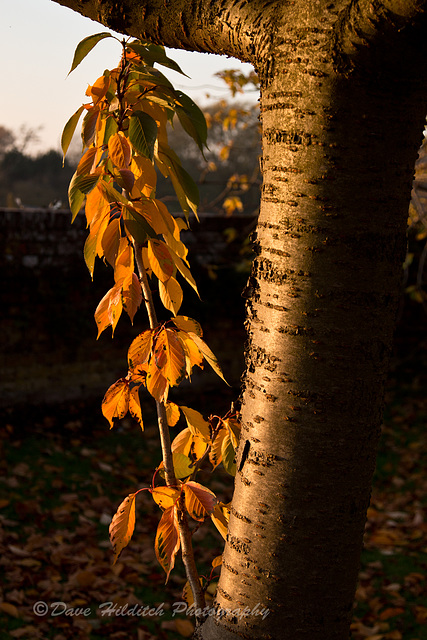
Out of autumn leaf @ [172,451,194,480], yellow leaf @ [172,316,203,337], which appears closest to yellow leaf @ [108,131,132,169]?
yellow leaf @ [172,316,203,337]

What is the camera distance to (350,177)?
1.07m

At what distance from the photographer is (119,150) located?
50.7 inches

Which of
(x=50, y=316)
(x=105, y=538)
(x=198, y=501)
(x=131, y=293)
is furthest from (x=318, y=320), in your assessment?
(x=50, y=316)

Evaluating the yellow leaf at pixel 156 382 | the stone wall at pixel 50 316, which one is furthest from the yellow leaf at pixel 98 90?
the stone wall at pixel 50 316

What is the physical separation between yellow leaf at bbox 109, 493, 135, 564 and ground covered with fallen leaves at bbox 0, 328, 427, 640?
0.63 metres

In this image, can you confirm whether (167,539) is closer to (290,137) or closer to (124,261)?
(124,261)

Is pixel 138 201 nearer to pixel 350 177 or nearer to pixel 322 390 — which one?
pixel 350 177

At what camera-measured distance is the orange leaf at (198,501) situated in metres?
1.38

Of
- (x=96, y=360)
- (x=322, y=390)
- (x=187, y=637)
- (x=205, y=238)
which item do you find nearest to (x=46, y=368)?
(x=96, y=360)

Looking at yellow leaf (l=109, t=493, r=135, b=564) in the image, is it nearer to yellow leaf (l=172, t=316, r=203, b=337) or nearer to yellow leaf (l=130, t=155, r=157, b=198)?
yellow leaf (l=172, t=316, r=203, b=337)

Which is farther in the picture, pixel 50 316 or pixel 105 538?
pixel 50 316

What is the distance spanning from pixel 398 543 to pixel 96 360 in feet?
12.5

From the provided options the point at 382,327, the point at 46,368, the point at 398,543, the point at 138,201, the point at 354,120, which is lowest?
the point at 398,543

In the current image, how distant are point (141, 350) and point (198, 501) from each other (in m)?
0.41
